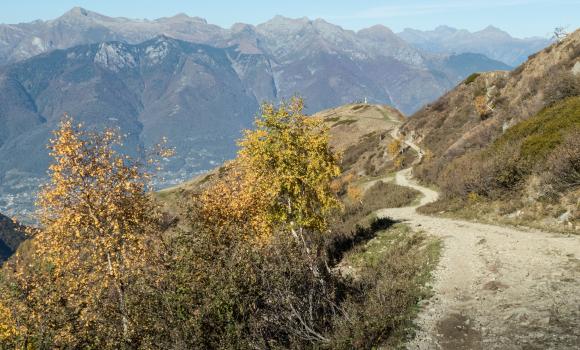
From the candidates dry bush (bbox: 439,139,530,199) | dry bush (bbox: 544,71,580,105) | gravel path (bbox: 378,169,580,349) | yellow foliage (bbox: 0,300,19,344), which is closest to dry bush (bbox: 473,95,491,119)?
dry bush (bbox: 544,71,580,105)

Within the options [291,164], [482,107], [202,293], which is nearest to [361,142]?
[482,107]

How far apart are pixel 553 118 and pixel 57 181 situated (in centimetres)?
2950

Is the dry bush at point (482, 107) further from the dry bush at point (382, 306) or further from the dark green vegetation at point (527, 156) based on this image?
the dry bush at point (382, 306)

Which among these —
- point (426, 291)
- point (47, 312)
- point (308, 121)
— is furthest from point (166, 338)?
point (308, 121)

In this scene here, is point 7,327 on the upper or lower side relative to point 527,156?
upper

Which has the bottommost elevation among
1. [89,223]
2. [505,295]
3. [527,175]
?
[505,295]

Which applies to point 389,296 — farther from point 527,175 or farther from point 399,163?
point 399,163

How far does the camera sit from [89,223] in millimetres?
19656

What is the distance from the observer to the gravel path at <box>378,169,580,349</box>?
1195cm

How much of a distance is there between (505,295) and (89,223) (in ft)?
54.0

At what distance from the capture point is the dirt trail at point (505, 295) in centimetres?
1195

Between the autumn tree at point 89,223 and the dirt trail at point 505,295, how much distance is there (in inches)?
417

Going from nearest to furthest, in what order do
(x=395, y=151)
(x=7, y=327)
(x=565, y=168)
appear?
(x=7, y=327), (x=565, y=168), (x=395, y=151)

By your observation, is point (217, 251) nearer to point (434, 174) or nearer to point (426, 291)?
point (426, 291)
